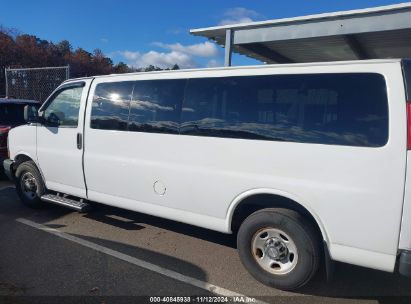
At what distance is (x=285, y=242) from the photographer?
368 centimetres

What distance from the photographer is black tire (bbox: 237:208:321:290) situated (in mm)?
3504

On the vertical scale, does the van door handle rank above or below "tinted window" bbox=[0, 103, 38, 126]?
below

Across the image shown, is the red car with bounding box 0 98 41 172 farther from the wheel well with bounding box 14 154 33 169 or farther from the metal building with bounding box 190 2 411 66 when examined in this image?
the metal building with bounding box 190 2 411 66

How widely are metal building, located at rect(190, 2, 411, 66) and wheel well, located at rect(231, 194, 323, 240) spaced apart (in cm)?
408

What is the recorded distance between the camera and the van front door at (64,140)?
5.33m

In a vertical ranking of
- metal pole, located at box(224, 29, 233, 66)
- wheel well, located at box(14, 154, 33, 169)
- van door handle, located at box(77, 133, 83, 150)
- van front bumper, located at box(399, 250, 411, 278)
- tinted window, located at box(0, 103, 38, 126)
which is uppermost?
metal pole, located at box(224, 29, 233, 66)

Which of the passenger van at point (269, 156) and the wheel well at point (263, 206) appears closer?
the passenger van at point (269, 156)

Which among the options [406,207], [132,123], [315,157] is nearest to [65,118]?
[132,123]

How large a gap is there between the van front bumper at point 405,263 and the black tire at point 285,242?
72cm

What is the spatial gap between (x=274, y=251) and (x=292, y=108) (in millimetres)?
1409

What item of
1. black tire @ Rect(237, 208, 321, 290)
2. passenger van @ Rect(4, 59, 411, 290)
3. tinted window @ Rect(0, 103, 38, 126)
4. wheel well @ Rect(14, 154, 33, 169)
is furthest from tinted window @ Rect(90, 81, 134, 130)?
tinted window @ Rect(0, 103, 38, 126)

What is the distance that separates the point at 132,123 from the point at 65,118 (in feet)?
4.62

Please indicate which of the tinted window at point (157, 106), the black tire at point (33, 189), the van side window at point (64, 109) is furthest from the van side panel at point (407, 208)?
the black tire at point (33, 189)

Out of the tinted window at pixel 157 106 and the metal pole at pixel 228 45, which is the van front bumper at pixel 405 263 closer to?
the tinted window at pixel 157 106
